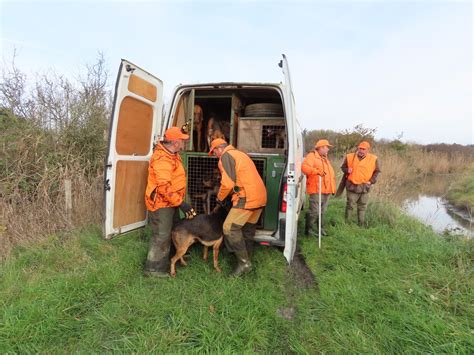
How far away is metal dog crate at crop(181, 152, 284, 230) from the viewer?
407 cm

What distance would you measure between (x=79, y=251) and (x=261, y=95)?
12.5ft

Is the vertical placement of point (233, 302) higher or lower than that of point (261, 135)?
lower

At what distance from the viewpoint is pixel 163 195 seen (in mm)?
3393

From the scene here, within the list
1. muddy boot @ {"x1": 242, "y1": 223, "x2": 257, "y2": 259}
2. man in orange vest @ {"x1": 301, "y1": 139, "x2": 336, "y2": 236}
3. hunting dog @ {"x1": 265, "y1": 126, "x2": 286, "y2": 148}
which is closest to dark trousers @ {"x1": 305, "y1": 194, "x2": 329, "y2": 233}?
man in orange vest @ {"x1": 301, "y1": 139, "x2": 336, "y2": 236}

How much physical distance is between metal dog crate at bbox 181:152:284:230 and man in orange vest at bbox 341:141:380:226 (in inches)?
89.3

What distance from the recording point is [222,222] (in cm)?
378

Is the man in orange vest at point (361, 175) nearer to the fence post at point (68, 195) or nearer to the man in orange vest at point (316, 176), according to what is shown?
the man in orange vest at point (316, 176)

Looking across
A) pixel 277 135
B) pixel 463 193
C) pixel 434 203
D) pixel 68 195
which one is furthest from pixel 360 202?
pixel 463 193

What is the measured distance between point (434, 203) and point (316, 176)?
9.44 metres

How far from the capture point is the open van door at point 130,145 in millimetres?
3447

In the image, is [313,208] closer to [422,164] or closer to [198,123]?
[198,123]

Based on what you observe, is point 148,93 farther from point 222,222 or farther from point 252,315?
point 252,315

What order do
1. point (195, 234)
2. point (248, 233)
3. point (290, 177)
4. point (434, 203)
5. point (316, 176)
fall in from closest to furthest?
point (290, 177) → point (195, 234) → point (248, 233) → point (316, 176) → point (434, 203)

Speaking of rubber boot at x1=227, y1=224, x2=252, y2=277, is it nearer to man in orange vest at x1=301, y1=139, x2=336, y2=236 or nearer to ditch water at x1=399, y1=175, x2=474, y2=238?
man in orange vest at x1=301, y1=139, x2=336, y2=236
